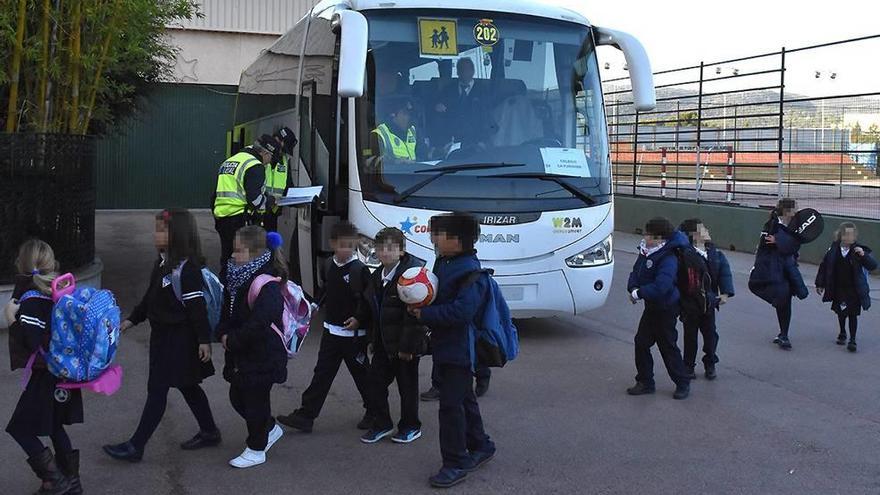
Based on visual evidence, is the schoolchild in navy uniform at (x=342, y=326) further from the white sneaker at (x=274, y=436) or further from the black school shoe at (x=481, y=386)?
the black school shoe at (x=481, y=386)

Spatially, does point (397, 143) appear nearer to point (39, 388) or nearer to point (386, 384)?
point (386, 384)

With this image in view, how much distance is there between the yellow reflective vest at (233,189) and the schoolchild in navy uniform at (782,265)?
15.6 feet

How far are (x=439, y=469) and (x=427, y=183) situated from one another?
3.25 metres

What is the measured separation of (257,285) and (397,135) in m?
3.39

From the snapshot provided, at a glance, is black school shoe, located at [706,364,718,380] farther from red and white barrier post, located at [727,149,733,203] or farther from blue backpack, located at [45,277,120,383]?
red and white barrier post, located at [727,149,733,203]

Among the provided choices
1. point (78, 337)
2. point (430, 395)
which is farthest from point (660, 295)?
point (78, 337)

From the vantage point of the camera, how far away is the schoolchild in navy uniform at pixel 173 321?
201 inches

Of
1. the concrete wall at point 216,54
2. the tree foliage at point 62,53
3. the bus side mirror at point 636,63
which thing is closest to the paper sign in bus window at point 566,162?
the bus side mirror at point 636,63

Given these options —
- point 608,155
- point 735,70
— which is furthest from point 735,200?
point 608,155

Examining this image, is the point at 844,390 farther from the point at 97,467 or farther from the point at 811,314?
the point at 97,467

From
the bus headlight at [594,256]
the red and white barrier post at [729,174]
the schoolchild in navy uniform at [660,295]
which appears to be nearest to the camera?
the schoolchild in navy uniform at [660,295]

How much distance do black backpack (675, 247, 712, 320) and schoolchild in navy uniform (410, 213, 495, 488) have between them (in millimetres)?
2389

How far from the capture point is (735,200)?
17375mm

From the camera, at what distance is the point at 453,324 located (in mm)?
4883
